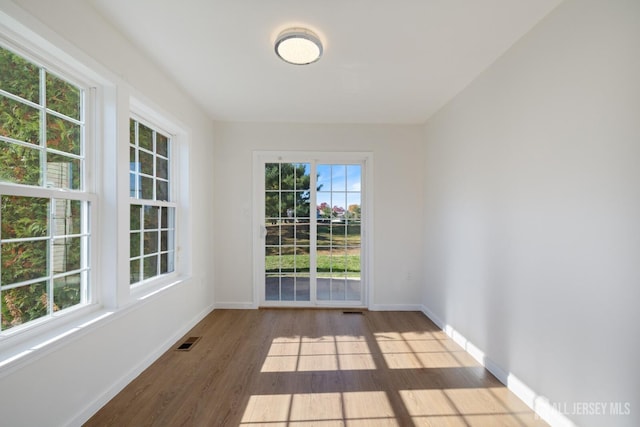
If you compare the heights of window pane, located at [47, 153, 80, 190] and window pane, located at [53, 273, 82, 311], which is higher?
window pane, located at [47, 153, 80, 190]

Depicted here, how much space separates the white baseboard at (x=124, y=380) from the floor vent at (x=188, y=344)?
9 centimetres

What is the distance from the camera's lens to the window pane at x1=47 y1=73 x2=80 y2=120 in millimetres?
1687

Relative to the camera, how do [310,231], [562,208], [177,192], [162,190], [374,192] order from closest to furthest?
[562,208] → [162,190] → [177,192] → [374,192] → [310,231]

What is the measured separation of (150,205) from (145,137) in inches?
24.7

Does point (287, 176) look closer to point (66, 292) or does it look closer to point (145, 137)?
point (145, 137)

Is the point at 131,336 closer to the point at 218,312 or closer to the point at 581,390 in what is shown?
the point at 218,312

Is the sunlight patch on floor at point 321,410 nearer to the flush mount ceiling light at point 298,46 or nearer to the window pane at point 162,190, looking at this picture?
the window pane at point 162,190

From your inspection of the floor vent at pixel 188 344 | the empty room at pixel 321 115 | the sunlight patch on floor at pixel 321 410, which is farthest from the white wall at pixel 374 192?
the sunlight patch on floor at pixel 321 410

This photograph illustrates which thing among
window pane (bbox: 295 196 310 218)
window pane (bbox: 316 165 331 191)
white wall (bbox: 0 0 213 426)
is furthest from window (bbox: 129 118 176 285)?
window pane (bbox: 316 165 331 191)

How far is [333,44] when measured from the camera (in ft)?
7.00

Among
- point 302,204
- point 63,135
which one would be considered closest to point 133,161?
point 63,135

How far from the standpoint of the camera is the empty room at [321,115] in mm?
1450

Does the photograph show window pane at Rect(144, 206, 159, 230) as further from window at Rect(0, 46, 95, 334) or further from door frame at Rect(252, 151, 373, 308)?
door frame at Rect(252, 151, 373, 308)

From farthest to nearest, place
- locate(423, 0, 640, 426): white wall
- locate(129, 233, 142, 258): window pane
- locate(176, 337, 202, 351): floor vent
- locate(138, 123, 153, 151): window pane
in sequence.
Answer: locate(176, 337, 202, 351): floor vent < locate(138, 123, 153, 151): window pane < locate(129, 233, 142, 258): window pane < locate(423, 0, 640, 426): white wall
